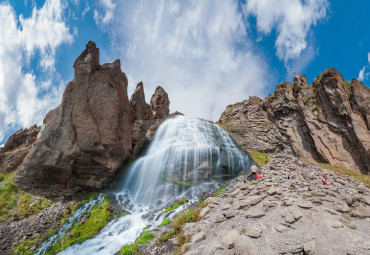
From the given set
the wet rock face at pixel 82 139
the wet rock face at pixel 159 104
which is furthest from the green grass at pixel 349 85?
the wet rock face at pixel 82 139

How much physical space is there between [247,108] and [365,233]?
36670 millimetres

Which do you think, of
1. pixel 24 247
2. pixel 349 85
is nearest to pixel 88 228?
pixel 24 247

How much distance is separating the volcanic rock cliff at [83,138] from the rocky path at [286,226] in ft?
43.2

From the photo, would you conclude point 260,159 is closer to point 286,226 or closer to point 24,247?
point 286,226

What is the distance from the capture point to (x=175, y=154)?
69.5 ft

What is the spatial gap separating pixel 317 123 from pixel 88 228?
3270 centimetres

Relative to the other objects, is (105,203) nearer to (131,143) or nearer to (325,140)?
(131,143)

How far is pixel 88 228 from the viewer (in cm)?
1339

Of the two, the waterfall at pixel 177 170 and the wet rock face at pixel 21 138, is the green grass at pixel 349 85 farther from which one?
the wet rock face at pixel 21 138

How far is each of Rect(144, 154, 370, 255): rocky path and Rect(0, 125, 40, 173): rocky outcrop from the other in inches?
859

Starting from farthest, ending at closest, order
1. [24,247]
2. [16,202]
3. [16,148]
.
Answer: [16,148] < [16,202] < [24,247]

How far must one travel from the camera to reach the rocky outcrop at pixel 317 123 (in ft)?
86.8

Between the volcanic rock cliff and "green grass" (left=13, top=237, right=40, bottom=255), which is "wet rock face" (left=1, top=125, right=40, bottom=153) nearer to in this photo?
the volcanic rock cliff

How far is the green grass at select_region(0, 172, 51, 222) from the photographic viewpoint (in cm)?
1472
